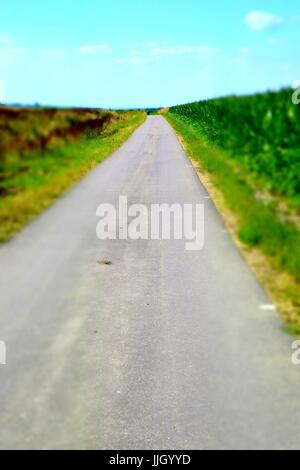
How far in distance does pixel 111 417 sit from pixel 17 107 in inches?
129

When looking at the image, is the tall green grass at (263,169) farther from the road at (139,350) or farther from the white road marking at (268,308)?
the white road marking at (268,308)

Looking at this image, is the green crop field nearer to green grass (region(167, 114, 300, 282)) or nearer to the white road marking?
green grass (region(167, 114, 300, 282))

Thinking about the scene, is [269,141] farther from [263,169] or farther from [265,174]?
[265,174]

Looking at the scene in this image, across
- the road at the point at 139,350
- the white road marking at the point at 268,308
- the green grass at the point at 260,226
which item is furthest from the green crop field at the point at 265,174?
the road at the point at 139,350

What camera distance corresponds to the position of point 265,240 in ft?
25.9

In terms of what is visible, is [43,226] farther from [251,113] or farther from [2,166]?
[251,113]

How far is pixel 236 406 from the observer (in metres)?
3.85

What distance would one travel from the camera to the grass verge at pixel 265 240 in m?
5.91

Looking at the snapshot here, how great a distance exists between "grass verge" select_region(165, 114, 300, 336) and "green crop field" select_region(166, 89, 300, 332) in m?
0.01

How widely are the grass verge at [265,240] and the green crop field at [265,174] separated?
11 mm
